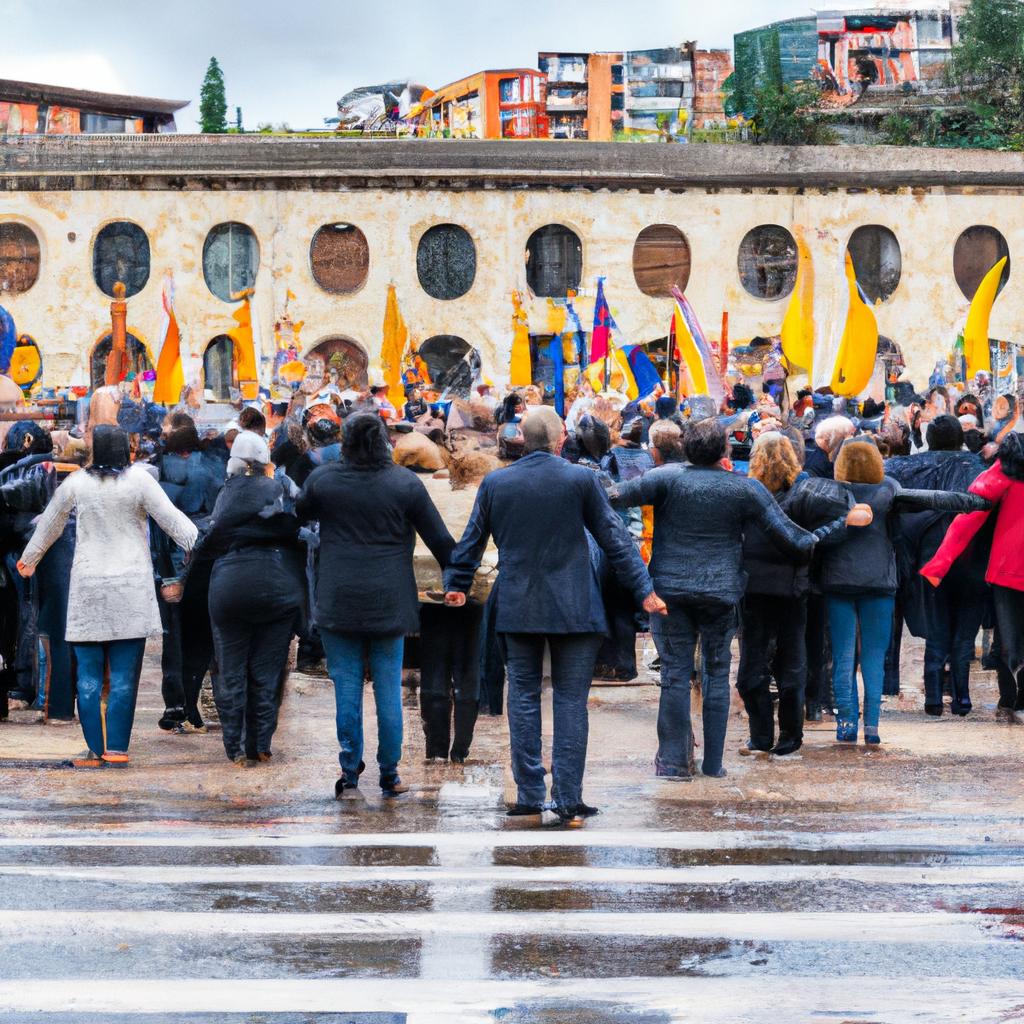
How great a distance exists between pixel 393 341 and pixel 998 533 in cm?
2562

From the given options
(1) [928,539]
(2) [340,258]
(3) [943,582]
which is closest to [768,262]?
(2) [340,258]

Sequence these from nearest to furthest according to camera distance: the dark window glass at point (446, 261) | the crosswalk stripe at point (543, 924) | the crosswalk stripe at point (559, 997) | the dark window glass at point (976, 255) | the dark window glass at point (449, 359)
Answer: the crosswalk stripe at point (559, 997)
the crosswalk stripe at point (543, 924)
the dark window glass at point (449, 359)
the dark window glass at point (446, 261)
the dark window glass at point (976, 255)

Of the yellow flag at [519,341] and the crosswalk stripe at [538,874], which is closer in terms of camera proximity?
the crosswalk stripe at [538,874]

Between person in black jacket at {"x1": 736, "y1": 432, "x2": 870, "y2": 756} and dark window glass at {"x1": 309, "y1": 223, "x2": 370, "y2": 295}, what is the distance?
27378 mm

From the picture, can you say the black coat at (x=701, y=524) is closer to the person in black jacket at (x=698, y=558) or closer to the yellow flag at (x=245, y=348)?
the person in black jacket at (x=698, y=558)

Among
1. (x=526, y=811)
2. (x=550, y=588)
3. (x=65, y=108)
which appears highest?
(x=65, y=108)

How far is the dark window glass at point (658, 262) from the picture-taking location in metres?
37.8

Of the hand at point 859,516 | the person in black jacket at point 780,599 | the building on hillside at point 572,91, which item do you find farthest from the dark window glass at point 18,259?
the building on hillside at point 572,91

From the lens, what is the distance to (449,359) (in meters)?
37.6

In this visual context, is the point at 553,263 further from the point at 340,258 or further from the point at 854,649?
the point at 854,649

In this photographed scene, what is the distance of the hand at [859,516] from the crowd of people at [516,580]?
0.01m

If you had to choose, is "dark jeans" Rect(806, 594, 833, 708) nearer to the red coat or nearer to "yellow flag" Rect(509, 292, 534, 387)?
the red coat

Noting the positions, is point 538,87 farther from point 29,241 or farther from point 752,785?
point 752,785

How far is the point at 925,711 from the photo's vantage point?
12.3 meters
